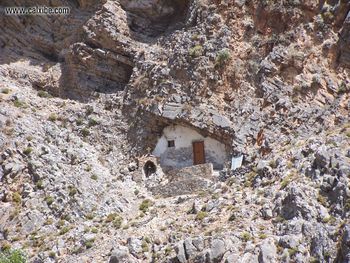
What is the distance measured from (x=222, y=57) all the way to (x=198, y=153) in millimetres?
5927

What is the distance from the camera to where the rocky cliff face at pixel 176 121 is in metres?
31.3

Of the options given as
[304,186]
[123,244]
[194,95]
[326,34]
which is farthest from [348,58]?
[123,244]

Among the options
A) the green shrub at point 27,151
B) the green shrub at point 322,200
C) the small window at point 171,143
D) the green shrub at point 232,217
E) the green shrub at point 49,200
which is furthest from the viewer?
the small window at point 171,143

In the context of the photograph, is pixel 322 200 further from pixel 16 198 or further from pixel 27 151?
pixel 27 151

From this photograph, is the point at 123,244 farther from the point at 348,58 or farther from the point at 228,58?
the point at 348,58

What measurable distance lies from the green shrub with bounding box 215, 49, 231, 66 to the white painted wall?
173 inches

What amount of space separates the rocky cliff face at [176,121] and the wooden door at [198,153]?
1375mm

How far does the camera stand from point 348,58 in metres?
40.8

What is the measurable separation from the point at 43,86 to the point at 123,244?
17.2m

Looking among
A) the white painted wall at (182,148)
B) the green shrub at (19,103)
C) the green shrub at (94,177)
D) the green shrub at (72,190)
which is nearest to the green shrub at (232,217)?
the white painted wall at (182,148)

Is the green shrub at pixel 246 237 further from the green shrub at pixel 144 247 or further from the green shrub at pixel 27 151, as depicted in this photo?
the green shrub at pixel 27 151

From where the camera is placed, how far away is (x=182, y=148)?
41594mm

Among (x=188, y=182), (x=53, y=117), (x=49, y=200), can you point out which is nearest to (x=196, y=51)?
(x=188, y=182)

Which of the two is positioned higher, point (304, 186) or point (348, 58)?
point (348, 58)
